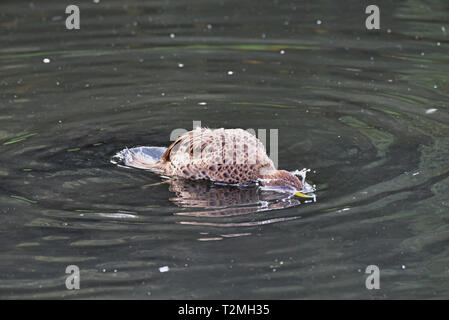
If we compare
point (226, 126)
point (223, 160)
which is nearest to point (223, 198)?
point (223, 160)

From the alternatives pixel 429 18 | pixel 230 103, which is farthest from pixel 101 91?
pixel 429 18

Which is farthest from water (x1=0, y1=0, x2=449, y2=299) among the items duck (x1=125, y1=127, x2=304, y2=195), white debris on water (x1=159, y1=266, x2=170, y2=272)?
duck (x1=125, y1=127, x2=304, y2=195)

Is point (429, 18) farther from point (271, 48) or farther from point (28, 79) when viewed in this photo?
point (28, 79)

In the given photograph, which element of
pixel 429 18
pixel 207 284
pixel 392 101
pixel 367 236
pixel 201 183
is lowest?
pixel 207 284

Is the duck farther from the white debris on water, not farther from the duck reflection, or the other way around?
the white debris on water

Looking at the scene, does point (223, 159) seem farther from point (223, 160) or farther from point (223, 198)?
point (223, 198)

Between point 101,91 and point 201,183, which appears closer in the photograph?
point 201,183

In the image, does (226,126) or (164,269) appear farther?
(226,126)
